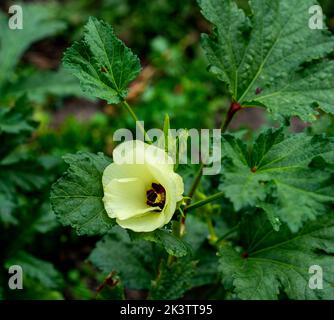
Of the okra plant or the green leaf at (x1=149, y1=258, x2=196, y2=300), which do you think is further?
the green leaf at (x1=149, y1=258, x2=196, y2=300)

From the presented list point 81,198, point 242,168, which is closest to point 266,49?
point 242,168

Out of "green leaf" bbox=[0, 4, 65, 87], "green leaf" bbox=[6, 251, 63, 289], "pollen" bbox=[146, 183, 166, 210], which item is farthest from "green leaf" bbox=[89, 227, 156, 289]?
"green leaf" bbox=[0, 4, 65, 87]

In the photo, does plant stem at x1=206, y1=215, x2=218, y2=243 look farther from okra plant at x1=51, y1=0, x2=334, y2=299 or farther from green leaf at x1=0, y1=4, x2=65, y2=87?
green leaf at x1=0, y1=4, x2=65, y2=87

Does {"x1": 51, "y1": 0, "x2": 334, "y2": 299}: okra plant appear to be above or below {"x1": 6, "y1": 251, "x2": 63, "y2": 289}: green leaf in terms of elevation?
above

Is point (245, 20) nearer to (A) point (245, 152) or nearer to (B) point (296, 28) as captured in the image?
(B) point (296, 28)

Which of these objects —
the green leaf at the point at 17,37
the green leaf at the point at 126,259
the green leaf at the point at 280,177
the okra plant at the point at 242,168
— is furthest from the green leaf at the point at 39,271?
the green leaf at the point at 280,177

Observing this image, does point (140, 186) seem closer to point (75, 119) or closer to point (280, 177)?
point (280, 177)
